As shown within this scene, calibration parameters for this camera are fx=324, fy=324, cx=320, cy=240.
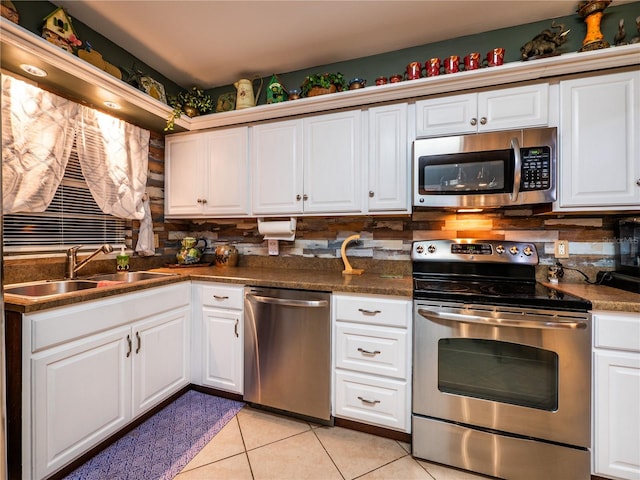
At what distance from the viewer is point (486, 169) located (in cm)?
192

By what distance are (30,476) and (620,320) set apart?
2797 mm

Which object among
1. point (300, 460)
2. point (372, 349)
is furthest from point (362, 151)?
point (300, 460)

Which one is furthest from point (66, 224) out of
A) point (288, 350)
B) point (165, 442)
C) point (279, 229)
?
point (288, 350)

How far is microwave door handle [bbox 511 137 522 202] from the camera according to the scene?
1.84 metres

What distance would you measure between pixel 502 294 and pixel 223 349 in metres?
1.80

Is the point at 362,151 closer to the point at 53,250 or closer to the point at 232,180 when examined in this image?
the point at 232,180

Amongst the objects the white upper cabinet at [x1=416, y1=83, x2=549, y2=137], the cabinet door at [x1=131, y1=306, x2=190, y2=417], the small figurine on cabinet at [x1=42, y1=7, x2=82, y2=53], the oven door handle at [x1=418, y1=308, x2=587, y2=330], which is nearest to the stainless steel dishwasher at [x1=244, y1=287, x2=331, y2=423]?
the cabinet door at [x1=131, y1=306, x2=190, y2=417]

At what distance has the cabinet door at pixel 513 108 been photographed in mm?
1866

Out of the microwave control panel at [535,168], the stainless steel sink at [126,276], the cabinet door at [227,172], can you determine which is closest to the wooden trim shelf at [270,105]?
the cabinet door at [227,172]

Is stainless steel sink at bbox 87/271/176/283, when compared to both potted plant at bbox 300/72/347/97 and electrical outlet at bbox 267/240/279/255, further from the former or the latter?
potted plant at bbox 300/72/347/97

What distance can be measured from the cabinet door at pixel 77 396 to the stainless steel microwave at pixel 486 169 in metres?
1.99

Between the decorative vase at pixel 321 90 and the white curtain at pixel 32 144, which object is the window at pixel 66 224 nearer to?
the white curtain at pixel 32 144

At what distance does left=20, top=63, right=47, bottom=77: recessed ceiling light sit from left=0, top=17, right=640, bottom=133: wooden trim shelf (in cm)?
3

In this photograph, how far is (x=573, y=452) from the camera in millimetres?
1556
